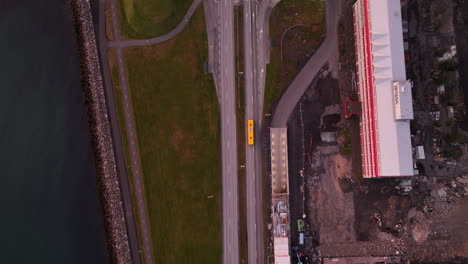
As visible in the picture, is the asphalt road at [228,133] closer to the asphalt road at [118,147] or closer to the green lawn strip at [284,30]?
the green lawn strip at [284,30]

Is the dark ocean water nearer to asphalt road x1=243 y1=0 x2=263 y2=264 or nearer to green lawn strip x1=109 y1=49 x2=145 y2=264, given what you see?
green lawn strip x1=109 y1=49 x2=145 y2=264

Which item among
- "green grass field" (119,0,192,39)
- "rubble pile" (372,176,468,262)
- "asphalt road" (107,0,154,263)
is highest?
"green grass field" (119,0,192,39)

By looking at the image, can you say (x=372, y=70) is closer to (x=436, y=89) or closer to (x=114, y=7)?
(x=436, y=89)

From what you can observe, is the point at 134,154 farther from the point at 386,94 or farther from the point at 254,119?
the point at 386,94

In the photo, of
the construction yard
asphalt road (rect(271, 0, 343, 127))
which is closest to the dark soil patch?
the construction yard

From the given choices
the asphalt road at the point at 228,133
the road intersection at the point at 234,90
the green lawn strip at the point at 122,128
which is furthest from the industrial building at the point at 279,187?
the green lawn strip at the point at 122,128

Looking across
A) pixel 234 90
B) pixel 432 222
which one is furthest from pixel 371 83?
pixel 432 222

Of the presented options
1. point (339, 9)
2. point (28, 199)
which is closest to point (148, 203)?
point (28, 199)
